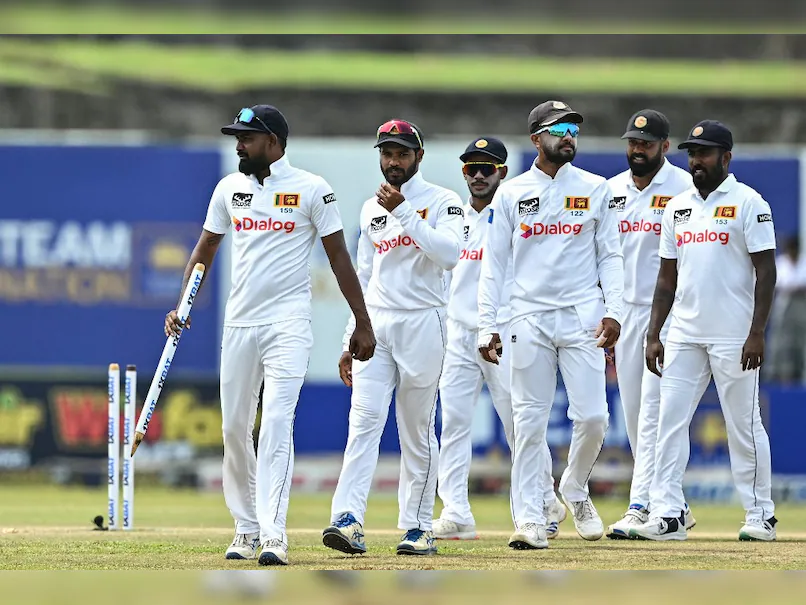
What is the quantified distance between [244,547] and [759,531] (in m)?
3.43

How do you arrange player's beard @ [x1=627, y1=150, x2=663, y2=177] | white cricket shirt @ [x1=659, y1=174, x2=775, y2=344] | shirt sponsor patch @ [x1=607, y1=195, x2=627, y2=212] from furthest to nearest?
1. shirt sponsor patch @ [x1=607, y1=195, x2=627, y2=212]
2. player's beard @ [x1=627, y1=150, x2=663, y2=177]
3. white cricket shirt @ [x1=659, y1=174, x2=775, y2=344]

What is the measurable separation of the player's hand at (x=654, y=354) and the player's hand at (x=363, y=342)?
2.35 metres

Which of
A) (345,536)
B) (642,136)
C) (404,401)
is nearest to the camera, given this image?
(345,536)

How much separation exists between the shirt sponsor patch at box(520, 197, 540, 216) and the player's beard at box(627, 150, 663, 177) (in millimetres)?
1653

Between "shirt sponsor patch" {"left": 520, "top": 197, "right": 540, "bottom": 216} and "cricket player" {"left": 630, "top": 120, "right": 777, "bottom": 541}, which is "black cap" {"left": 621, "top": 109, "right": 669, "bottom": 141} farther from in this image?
"shirt sponsor patch" {"left": 520, "top": 197, "right": 540, "bottom": 216}

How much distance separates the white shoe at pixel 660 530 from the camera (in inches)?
402

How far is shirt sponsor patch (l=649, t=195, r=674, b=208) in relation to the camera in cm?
1099

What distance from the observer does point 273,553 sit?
327 inches

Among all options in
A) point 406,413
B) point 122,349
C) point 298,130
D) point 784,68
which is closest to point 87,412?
point 122,349

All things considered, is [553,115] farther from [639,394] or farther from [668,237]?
[639,394]

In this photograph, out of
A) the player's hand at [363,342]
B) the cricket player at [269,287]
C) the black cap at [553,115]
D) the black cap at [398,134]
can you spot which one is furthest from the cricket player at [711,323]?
the cricket player at [269,287]

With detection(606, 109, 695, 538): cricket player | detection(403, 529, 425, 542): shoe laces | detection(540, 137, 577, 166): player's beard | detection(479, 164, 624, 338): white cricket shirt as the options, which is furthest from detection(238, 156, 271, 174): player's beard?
detection(606, 109, 695, 538): cricket player

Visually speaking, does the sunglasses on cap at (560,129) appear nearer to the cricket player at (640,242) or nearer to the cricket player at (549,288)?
the cricket player at (549,288)
